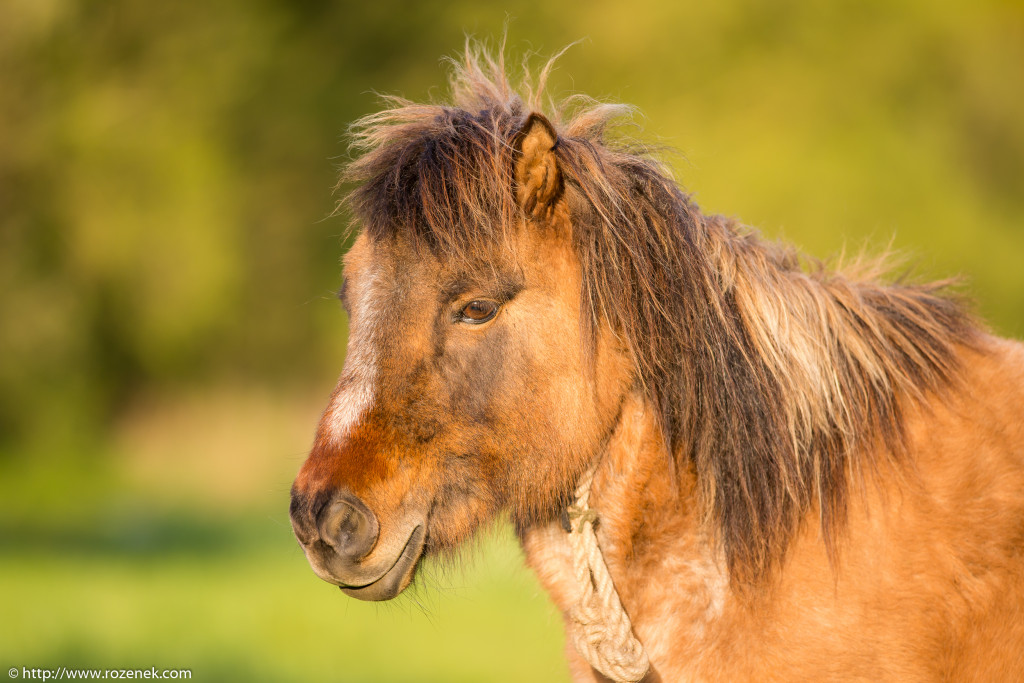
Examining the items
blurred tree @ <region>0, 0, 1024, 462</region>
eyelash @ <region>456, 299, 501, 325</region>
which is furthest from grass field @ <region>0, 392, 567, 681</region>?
blurred tree @ <region>0, 0, 1024, 462</region>

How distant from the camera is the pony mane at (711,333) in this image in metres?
2.68

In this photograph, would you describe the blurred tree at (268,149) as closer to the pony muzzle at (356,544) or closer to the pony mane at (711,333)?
the pony mane at (711,333)

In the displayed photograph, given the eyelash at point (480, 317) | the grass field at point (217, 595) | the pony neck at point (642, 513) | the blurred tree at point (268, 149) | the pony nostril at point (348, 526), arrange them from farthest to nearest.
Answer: the blurred tree at point (268, 149), the grass field at point (217, 595), the pony neck at point (642, 513), the eyelash at point (480, 317), the pony nostril at point (348, 526)

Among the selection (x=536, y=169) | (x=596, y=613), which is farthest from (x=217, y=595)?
(x=536, y=169)

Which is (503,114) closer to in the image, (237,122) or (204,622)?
(204,622)

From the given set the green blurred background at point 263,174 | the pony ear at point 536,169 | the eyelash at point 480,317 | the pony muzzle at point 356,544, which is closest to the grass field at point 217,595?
the green blurred background at point 263,174

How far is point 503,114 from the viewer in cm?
294

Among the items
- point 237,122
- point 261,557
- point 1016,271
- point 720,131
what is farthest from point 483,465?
point 237,122

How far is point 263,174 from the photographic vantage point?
1867cm

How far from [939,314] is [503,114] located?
5.34 feet

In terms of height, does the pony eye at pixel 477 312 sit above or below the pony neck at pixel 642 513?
above

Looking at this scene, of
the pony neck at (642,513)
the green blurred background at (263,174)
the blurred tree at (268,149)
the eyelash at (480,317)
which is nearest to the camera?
the eyelash at (480,317)

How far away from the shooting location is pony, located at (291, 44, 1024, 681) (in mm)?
2521

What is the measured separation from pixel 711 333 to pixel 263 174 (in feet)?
56.8
